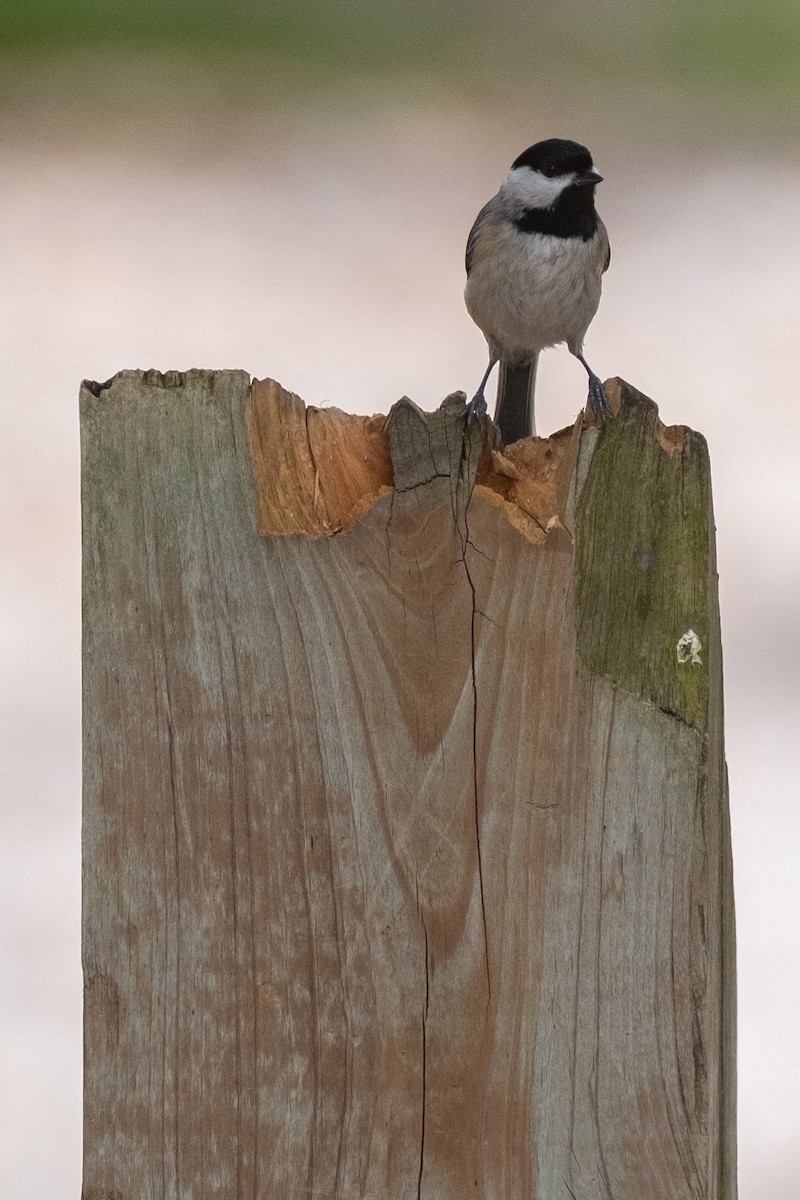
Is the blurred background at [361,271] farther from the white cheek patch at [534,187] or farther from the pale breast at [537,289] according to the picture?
the white cheek patch at [534,187]

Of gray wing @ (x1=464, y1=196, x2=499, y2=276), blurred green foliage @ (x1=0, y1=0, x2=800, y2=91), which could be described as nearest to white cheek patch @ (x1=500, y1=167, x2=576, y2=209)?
gray wing @ (x1=464, y1=196, x2=499, y2=276)

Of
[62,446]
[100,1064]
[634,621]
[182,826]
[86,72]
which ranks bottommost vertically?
[100,1064]

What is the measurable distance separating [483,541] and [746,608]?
4.24 m

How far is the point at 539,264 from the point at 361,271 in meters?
4.39

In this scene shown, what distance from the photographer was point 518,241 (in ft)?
14.4

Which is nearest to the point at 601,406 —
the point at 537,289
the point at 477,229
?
the point at 537,289

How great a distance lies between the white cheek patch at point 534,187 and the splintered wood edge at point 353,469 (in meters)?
2.54

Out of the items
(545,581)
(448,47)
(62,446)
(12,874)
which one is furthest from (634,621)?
(448,47)

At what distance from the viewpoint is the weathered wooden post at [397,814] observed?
181 centimetres

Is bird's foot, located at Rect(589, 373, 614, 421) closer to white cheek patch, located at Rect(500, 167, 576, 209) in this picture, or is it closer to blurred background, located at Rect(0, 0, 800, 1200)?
white cheek patch, located at Rect(500, 167, 576, 209)

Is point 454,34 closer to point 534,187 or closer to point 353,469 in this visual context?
point 534,187

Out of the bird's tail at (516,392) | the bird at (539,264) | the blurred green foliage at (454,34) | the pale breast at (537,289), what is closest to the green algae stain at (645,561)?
the bird's tail at (516,392)

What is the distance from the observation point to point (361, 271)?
8.59 meters

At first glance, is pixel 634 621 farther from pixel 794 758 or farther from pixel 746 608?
pixel 746 608
